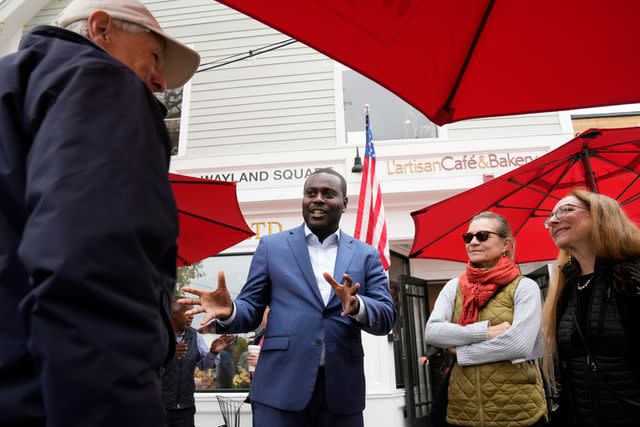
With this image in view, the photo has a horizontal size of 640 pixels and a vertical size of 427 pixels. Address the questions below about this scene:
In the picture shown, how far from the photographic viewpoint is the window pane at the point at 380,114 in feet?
30.9

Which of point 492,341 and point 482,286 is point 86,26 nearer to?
point 492,341

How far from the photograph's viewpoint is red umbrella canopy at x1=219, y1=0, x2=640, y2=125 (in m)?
2.21

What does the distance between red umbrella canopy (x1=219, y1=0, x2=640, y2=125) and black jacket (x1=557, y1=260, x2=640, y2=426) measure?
1.12m

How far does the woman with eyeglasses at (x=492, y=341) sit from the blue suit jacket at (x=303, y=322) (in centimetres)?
68

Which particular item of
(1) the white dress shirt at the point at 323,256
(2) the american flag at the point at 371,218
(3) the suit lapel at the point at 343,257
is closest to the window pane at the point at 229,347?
(2) the american flag at the point at 371,218

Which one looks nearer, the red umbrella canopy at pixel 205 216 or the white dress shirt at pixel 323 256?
the white dress shirt at pixel 323 256

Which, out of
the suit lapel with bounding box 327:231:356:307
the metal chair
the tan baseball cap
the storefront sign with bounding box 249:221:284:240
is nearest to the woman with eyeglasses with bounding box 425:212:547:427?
the suit lapel with bounding box 327:231:356:307

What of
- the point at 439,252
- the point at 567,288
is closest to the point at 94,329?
the point at 567,288

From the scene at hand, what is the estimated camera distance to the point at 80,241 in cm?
91

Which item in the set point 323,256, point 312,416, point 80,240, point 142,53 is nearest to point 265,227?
point 323,256

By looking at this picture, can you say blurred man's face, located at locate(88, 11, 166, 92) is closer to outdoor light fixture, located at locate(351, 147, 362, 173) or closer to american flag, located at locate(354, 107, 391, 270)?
american flag, located at locate(354, 107, 391, 270)

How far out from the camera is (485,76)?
8.38 feet

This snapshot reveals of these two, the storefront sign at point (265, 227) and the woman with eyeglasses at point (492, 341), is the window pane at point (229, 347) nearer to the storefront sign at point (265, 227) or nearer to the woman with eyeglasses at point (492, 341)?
the storefront sign at point (265, 227)

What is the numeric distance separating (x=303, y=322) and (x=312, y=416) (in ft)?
1.69
